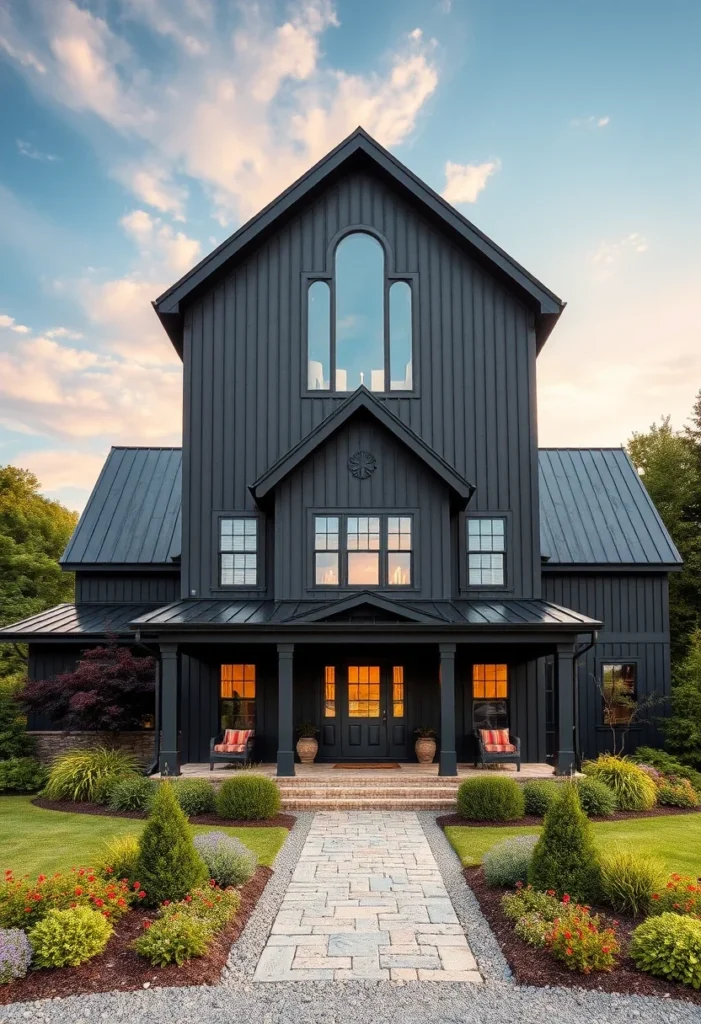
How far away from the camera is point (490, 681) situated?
59.5ft

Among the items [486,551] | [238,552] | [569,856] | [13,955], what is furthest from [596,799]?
[13,955]

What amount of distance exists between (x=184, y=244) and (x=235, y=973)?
2204 centimetres

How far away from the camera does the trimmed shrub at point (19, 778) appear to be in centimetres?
1680

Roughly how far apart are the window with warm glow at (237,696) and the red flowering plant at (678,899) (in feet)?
37.4

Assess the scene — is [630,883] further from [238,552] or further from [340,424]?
[238,552]

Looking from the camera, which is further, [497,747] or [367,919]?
[497,747]

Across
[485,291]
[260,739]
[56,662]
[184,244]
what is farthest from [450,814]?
[184,244]

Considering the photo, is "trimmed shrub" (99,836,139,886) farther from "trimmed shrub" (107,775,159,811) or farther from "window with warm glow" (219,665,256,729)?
"window with warm glow" (219,665,256,729)

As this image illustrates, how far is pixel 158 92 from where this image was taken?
59.9 ft

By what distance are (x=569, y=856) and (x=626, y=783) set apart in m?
7.22

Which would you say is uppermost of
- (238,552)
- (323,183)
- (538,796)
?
(323,183)

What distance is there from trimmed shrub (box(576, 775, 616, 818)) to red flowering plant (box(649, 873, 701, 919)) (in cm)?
586

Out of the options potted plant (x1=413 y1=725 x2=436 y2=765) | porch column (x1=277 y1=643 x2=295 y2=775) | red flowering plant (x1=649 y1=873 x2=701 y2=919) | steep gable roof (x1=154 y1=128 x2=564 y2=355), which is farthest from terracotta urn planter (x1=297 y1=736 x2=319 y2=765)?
steep gable roof (x1=154 y1=128 x2=564 y2=355)

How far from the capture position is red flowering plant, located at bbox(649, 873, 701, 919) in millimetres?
7352
